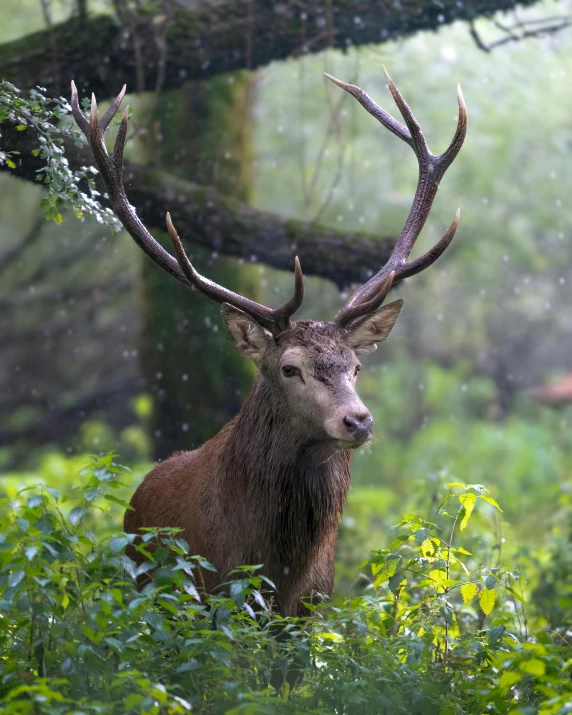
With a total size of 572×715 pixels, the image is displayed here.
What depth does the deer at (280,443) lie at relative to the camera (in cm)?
416

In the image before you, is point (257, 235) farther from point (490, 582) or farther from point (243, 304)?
point (490, 582)

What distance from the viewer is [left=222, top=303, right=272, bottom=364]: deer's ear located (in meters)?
4.38

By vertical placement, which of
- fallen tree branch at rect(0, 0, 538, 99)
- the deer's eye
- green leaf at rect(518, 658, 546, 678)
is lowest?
green leaf at rect(518, 658, 546, 678)

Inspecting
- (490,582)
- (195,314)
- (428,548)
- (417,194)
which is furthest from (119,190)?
(195,314)

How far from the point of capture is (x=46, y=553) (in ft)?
10.1

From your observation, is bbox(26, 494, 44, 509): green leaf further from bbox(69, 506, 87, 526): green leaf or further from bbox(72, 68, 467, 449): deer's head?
bbox(72, 68, 467, 449): deer's head

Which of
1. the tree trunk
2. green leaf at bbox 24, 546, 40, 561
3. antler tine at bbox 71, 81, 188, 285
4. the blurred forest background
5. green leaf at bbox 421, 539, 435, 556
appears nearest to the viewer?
green leaf at bbox 24, 546, 40, 561

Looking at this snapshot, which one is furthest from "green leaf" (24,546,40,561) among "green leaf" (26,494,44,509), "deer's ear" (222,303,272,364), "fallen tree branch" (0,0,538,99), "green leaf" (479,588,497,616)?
"fallen tree branch" (0,0,538,99)

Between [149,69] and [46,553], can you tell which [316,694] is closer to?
[46,553]

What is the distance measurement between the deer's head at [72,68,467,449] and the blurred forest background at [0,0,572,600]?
0.49 meters

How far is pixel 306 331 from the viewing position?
14.2 ft

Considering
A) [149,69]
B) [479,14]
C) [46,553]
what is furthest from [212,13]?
[46,553]

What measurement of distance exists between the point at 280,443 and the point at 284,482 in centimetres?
16

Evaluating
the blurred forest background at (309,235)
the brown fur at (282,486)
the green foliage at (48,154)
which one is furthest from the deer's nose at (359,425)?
the blurred forest background at (309,235)
